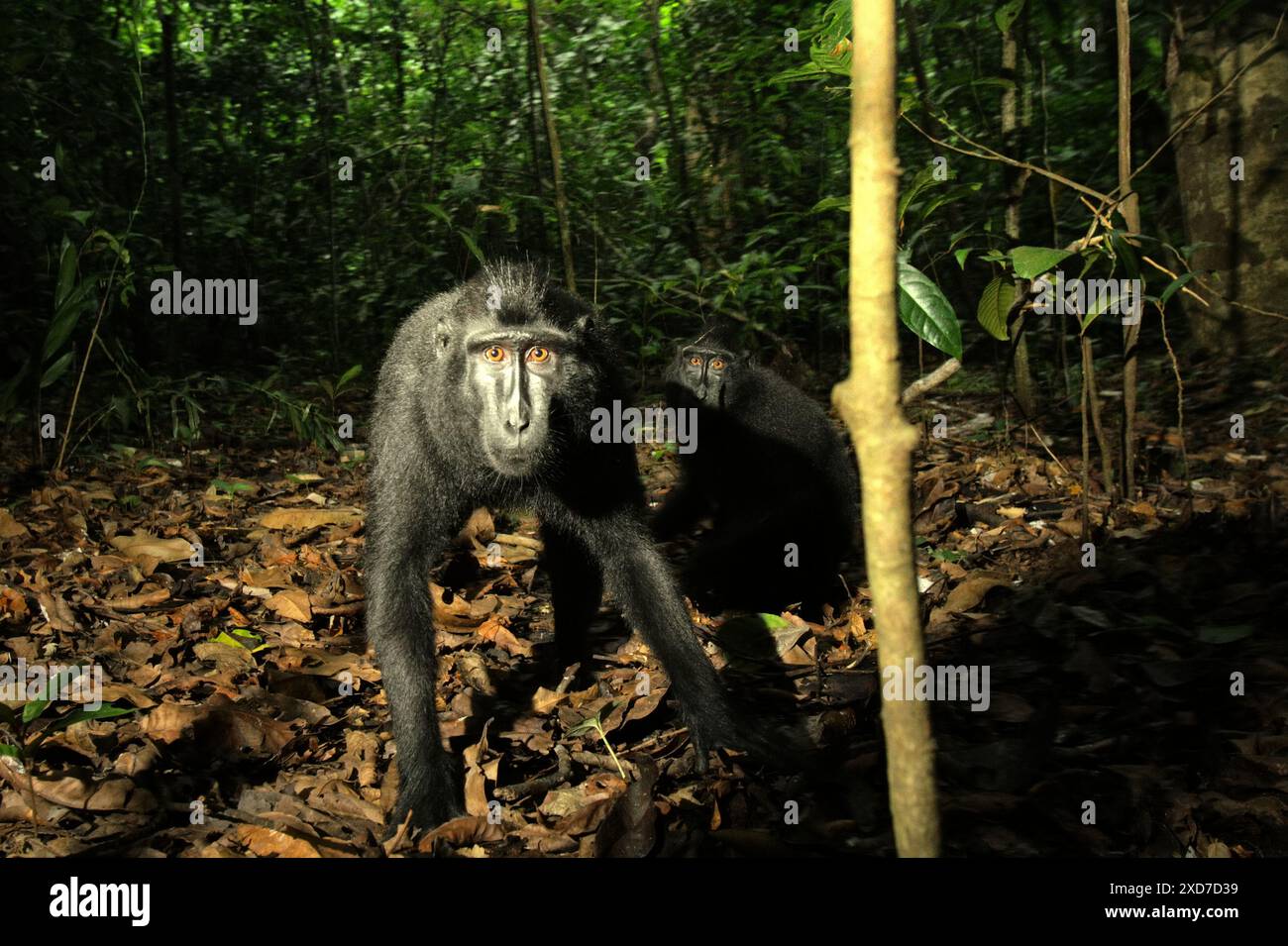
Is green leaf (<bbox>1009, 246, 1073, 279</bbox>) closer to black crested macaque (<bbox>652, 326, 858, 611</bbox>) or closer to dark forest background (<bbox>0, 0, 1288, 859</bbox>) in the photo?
dark forest background (<bbox>0, 0, 1288, 859</bbox>)

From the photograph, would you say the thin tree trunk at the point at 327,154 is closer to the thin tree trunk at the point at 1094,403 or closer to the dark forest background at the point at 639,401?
the dark forest background at the point at 639,401

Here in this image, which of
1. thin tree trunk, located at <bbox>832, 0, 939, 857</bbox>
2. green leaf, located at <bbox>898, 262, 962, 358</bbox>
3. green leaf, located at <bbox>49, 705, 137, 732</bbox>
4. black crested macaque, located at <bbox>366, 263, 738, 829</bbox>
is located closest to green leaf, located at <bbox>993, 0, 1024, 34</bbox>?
green leaf, located at <bbox>898, 262, 962, 358</bbox>

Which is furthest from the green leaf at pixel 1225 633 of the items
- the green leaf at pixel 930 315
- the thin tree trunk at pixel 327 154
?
the thin tree trunk at pixel 327 154

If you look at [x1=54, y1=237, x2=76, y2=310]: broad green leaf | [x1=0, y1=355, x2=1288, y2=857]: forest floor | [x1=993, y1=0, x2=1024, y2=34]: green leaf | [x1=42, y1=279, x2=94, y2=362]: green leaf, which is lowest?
[x1=0, y1=355, x2=1288, y2=857]: forest floor

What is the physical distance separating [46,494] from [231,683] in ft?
9.93

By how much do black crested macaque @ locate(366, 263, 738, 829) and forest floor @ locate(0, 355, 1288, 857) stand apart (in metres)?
0.32

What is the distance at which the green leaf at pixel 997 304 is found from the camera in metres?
4.30

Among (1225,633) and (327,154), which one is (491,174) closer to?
(327,154)

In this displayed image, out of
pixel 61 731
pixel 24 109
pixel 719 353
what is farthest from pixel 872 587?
pixel 24 109

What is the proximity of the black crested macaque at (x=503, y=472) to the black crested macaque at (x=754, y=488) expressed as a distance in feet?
5.64

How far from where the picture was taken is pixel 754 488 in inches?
269

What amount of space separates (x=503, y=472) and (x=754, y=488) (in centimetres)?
311

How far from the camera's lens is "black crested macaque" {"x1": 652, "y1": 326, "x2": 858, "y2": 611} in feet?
20.5

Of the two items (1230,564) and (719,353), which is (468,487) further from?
(1230,564)
